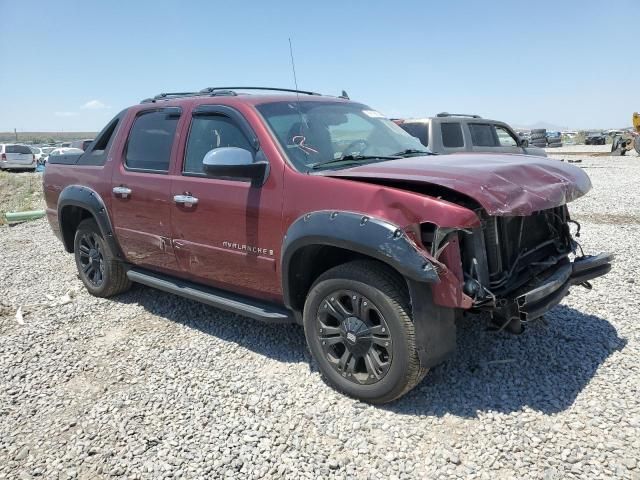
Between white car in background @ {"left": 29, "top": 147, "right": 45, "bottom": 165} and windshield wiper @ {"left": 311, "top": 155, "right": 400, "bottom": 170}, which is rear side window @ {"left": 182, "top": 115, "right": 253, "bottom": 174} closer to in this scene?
windshield wiper @ {"left": 311, "top": 155, "right": 400, "bottom": 170}

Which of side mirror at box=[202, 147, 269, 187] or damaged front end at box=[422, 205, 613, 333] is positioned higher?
side mirror at box=[202, 147, 269, 187]

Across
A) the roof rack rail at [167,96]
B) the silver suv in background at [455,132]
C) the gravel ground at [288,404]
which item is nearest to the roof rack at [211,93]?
the roof rack rail at [167,96]

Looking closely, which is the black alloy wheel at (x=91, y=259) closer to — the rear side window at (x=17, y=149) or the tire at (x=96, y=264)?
the tire at (x=96, y=264)

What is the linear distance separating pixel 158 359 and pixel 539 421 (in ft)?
9.03

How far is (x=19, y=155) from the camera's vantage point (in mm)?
24406

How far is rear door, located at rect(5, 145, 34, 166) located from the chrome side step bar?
2363 centimetres

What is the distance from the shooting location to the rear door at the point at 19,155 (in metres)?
24.0

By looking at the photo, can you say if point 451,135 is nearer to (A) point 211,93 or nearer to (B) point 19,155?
(A) point 211,93

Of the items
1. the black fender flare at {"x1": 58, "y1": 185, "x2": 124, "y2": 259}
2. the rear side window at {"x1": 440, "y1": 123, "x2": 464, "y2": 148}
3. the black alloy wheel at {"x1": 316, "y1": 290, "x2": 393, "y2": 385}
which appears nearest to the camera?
the black alloy wheel at {"x1": 316, "y1": 290, "x2": 393, "y2": 385}

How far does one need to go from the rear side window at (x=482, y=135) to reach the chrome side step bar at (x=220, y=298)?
280 inches

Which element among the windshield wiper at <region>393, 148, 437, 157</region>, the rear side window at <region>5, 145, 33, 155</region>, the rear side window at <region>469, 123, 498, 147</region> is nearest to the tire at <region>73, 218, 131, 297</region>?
the windshield wiper at <region>393, 148, 437, 157</region>

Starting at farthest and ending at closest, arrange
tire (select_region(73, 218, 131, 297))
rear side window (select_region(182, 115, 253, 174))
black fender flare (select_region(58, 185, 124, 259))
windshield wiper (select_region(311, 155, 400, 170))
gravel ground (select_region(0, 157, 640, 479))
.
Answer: tire (select_region(73, 218, 131, 297)) → black fender flare (select_region(58, 185, 124, 259)) → rear side window (select_region(182, 115, 253, 174)) → windshield wiper (select_region(311, 155, 400, 170)) → gravel ground (select_region(0, 157, 640, 479))

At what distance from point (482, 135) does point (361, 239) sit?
26.6 feet

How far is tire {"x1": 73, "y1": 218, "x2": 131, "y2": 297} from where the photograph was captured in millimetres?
5094
